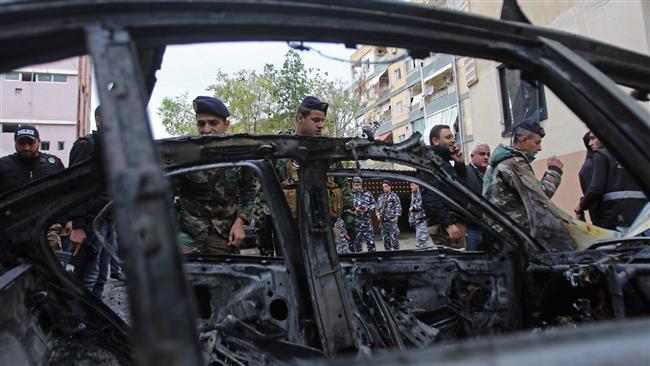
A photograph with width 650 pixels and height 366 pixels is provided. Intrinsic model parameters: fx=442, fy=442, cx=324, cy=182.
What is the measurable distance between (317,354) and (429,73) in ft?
89.7

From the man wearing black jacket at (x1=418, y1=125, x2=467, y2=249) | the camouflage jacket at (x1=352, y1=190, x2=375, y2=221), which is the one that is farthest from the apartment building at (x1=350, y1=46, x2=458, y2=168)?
the man wearing black jacket at (x1=418, y1=125, x2=467, y2=249)

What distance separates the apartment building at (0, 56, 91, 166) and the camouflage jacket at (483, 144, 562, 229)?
25241 mm

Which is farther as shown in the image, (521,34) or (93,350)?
(93,350)

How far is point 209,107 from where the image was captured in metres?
3.20

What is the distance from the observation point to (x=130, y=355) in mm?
2121

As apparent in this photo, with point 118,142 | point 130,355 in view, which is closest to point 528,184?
point 130,355

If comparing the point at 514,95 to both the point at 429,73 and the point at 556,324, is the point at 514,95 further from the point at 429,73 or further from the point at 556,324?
the point at 429,73

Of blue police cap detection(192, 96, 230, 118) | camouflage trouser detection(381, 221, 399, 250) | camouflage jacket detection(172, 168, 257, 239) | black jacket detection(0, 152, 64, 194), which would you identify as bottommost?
camouflage trouser detection(381, 221, 399, 250)

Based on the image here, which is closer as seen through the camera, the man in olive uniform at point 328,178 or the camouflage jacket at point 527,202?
the camouflage jacket at point 527,202

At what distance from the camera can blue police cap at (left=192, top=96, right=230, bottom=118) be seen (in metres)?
3.20

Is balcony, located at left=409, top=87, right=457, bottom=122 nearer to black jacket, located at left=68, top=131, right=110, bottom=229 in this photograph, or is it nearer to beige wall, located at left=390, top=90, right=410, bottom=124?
beige wall, located at left=390, top=90, right=410, bottom=124

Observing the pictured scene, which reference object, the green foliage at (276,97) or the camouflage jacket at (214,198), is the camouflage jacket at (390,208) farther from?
the green foliage at (276,97)

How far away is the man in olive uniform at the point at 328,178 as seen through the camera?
10.8ft

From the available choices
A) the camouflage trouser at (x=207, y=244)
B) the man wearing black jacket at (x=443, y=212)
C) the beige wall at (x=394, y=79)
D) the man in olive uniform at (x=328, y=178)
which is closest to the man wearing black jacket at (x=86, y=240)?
the camouflage trouser at (x=207, y=244)
